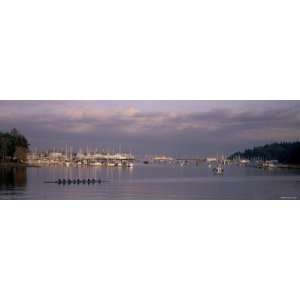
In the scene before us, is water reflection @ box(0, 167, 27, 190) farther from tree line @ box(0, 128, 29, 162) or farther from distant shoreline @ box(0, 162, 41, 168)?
tree line @ box(0, 128, 29, 162)

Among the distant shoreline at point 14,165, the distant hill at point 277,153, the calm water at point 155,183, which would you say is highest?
the distant hill at point 277,153

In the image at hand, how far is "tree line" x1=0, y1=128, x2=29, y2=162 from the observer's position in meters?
9.14

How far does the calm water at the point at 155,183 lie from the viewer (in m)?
9.02

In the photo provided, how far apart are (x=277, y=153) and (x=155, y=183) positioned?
1915 millimetres

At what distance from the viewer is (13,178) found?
923 centimetres

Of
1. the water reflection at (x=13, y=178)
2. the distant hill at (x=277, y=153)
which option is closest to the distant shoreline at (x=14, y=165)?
the water reflection at (x=13, y=178)

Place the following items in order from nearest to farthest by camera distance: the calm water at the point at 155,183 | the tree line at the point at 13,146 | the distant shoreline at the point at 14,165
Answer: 1. the calm water at the point at 155,183
2. the tree line at the point at 13,146
3. the distant shoreline at the point at 14,165

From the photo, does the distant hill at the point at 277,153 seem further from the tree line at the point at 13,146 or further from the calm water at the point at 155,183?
the tree line at the point at 13,146

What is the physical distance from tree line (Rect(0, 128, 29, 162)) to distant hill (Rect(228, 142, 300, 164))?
10.4ft

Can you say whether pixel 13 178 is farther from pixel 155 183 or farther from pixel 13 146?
pixel 155 183

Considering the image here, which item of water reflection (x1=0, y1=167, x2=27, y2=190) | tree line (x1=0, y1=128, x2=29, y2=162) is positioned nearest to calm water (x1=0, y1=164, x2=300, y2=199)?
water reflection (x1=0, y1=167, x2=27, y2=190)
